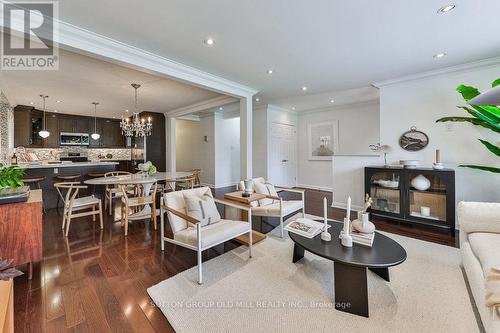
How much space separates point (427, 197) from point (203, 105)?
205 inches

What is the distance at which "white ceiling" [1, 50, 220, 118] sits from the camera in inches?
139

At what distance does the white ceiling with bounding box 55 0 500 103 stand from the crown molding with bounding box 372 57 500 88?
12cm

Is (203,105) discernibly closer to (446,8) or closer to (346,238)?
(446,8)

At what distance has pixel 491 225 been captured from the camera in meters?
2.00

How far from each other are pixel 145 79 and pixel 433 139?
17.5 feet

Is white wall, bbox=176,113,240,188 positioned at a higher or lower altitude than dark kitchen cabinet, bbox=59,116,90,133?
lower

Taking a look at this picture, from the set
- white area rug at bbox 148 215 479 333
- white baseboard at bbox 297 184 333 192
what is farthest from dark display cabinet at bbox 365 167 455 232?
white baseboard at bbox 297 184 333 192

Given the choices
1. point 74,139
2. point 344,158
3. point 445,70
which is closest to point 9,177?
point 344,158

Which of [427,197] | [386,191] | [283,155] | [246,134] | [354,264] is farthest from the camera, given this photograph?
[283,155]

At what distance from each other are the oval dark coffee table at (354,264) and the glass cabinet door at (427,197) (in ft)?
7.07

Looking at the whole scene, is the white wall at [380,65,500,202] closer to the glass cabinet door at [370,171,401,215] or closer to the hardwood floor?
the glass cabinet door at [370,171,401,215]

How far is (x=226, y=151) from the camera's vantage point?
759cm

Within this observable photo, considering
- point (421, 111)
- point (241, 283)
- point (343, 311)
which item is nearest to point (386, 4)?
point (421, 111)

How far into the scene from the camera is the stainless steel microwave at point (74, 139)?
24.6ft
